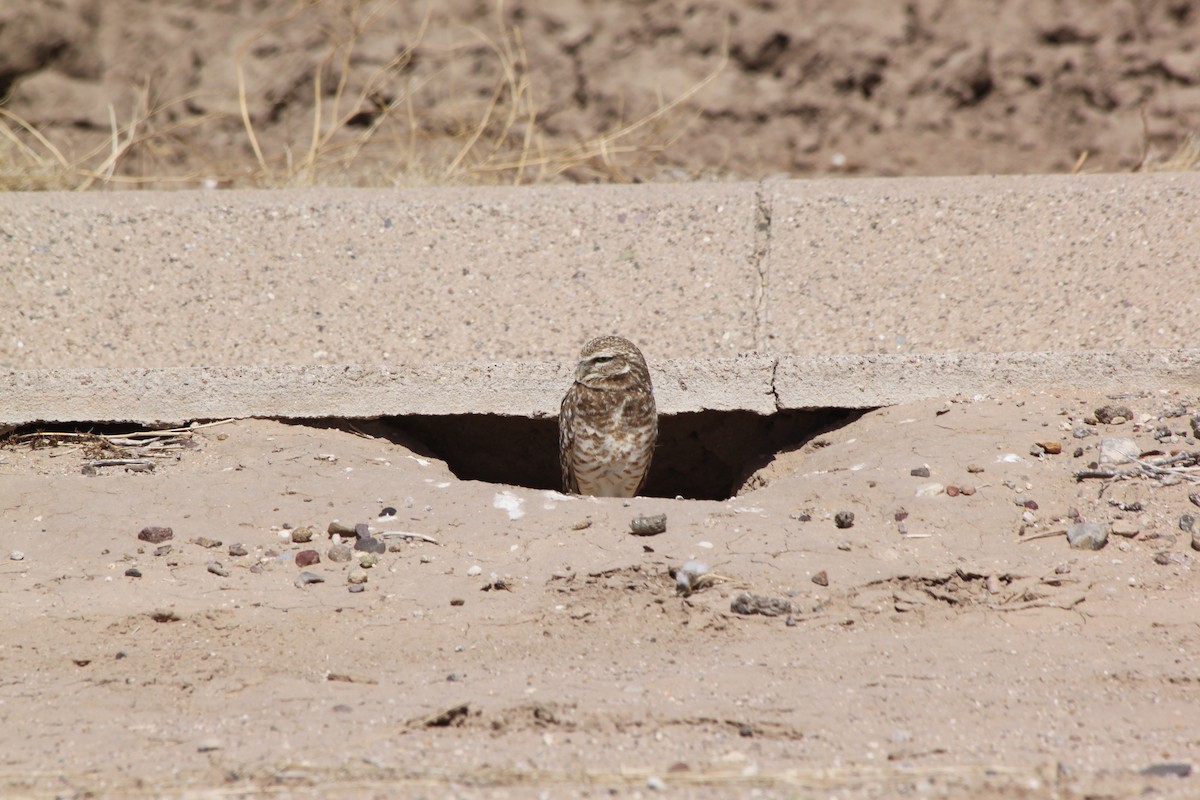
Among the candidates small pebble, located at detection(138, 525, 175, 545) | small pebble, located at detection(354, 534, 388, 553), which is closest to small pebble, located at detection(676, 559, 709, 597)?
small pebble, located at detection(354, 534, 388, 553)

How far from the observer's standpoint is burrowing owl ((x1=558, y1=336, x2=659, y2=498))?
482cm

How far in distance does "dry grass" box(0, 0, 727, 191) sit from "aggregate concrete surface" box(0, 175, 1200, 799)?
4.00 feet

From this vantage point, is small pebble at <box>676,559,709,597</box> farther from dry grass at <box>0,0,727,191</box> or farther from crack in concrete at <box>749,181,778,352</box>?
dry grass at <box>0,0,727,191</box>

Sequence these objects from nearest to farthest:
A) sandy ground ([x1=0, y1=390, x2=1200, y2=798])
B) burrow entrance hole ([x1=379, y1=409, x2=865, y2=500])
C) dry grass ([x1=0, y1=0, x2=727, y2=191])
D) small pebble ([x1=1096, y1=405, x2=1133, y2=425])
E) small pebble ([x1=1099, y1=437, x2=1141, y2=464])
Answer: sandy ground ([x1=0, y1=390, x2=1200, y2=798]) → small pebble ([x1=1099, y1=437, x2=1141, y2=464]) → small pebble ([x1=1096, y1=405, x2=1133, y2=425]) → burrow entrance hole ([x1=379, y1=409, x2=865, y2=500]) → dry grass ([x1=0, y1=0, x2=727, y2=191])

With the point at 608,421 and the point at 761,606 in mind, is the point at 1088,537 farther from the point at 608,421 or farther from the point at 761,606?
the point at 608,421

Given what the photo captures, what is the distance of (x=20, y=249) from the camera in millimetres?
5254

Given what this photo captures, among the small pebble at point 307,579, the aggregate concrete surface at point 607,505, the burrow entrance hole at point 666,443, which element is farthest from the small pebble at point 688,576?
the burrow entrance hole at point 666,443

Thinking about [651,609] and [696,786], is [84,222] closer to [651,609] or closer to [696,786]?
[651,609]

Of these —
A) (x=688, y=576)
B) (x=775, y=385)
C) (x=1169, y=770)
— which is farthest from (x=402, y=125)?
(x=1169, y=770)

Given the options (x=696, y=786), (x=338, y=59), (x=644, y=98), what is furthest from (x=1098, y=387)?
(x=338, y=59)

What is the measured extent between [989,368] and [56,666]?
11.3ft

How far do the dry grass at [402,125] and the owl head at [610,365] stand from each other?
190cm

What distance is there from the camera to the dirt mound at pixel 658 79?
7.20 m

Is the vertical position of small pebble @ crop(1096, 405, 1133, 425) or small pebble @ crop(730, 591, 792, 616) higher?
small pebble @ crop(1096, 405, 1133, 425)
